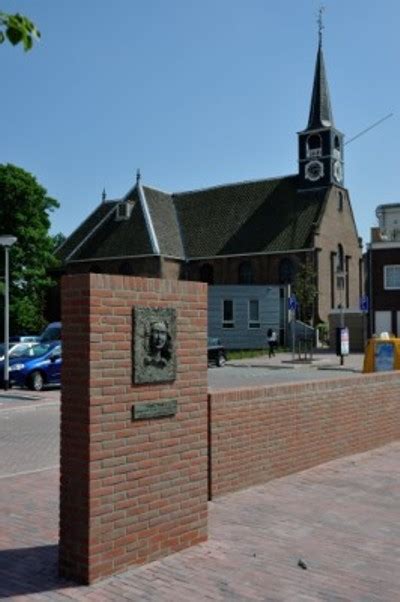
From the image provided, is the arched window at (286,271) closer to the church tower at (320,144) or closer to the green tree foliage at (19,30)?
the church tower at (320,144)

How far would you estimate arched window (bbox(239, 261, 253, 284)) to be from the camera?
2378 inches

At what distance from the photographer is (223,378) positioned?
2788 cm

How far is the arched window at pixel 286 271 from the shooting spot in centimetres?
5778

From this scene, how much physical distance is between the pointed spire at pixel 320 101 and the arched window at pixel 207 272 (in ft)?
49.2

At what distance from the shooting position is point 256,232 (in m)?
61.1

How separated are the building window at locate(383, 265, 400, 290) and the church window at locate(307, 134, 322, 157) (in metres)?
16.5

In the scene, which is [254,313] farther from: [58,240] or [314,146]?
[58,240]

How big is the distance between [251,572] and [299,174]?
58.2 metres

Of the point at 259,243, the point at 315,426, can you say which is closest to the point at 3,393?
the point at 315,426

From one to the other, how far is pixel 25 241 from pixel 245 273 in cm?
2034

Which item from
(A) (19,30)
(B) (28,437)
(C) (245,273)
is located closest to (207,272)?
(C) (245,273)

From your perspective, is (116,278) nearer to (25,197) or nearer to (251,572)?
(251,572)

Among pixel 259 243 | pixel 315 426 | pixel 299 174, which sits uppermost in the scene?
pixel 299 174

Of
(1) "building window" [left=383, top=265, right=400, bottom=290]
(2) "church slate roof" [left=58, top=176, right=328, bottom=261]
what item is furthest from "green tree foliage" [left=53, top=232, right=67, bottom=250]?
(1) "building window" [left=383, top=265, right=400, bottom=290]
